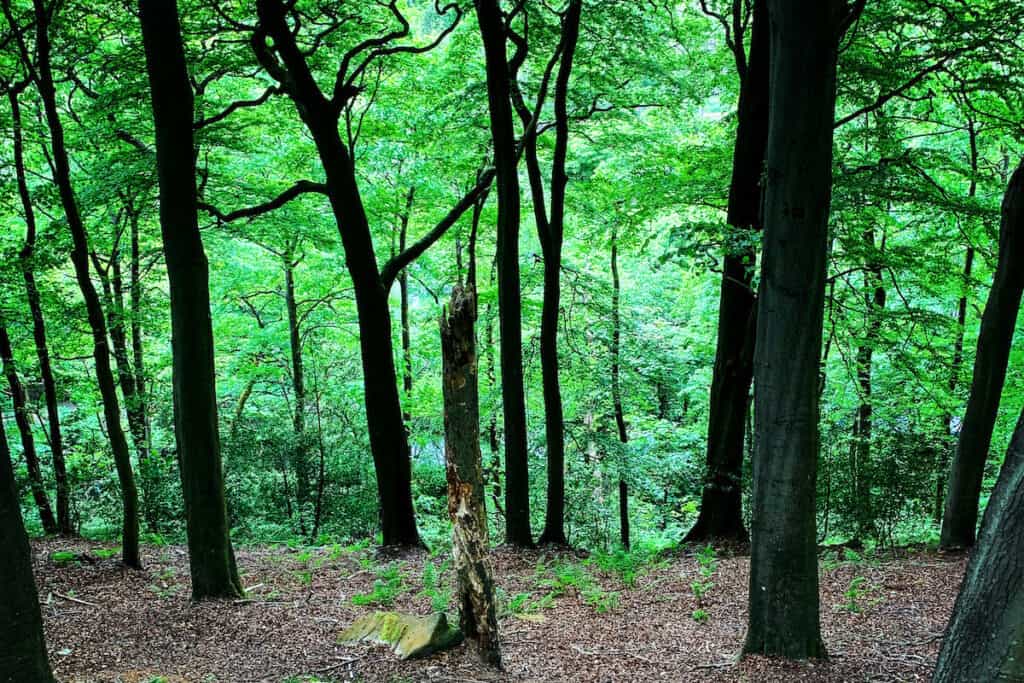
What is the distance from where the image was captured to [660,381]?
Answer: 627 inches

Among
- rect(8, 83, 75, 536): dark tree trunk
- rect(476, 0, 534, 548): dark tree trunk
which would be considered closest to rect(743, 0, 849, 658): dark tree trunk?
rect(476, 0, 534, 548): dark tree trunk

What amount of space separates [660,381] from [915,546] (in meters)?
8.04

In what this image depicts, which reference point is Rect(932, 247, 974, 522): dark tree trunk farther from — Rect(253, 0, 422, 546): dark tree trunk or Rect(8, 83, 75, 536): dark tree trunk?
Rect(8, 83, 75, 536): dark tree trunk

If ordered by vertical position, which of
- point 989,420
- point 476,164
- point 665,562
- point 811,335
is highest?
point 476,164

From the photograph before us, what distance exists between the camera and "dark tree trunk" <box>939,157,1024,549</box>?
21.9ft

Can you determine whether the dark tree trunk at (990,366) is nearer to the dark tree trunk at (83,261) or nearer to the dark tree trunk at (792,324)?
the dark tree trunk at (792,324)

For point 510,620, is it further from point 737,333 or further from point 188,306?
point 737,333

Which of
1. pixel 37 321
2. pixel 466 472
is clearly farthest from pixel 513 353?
pixel 37 321

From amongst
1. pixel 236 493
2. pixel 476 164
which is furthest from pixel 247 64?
pixel 236 493

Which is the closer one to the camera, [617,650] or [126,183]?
[617,650]

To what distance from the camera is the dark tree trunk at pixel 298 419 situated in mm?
13727

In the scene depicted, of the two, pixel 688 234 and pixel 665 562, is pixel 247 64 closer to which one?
pixel 688 234

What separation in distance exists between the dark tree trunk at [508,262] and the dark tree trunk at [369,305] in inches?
58.5

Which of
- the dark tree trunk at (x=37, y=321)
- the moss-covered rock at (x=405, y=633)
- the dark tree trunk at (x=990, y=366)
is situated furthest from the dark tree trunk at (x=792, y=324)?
the dark tree trunk at (x=37, y=321)
